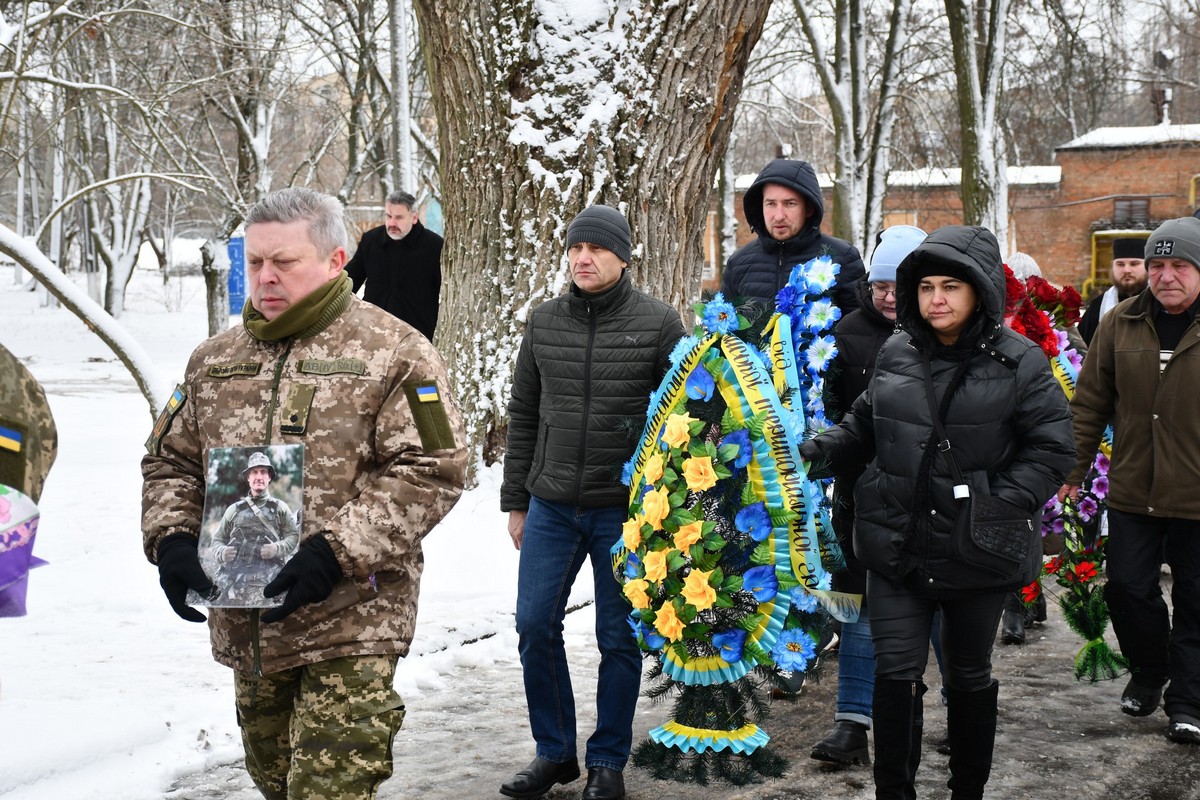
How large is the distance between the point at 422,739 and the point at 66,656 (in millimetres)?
2042

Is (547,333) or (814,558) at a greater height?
(547,333)

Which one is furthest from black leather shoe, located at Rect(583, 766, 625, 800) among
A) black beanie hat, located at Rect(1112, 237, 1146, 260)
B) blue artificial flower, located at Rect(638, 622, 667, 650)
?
black beanie hat, located at Rect(1112, 237, 1146, 260)

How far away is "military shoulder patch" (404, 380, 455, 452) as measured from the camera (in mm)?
3252

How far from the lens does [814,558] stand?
14.5ft

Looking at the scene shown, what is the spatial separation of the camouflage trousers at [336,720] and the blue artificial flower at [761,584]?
4.77ft

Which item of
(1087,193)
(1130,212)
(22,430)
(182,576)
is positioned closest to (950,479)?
(182,576)

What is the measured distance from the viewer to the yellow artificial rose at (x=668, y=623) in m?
4.35

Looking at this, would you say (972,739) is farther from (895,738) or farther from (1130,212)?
(1130,212)

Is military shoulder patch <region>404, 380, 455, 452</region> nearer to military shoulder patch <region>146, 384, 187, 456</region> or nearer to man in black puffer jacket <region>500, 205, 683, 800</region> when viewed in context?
military shoulder patch <region>146, 384, 187, 456</region>

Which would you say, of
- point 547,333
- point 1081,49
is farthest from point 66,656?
point 1081,49

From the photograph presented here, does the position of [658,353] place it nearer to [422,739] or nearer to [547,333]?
[547,333]

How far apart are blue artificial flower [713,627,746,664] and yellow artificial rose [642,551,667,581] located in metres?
0.30

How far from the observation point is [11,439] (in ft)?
8.16

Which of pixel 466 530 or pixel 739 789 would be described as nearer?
pixel 739 789
